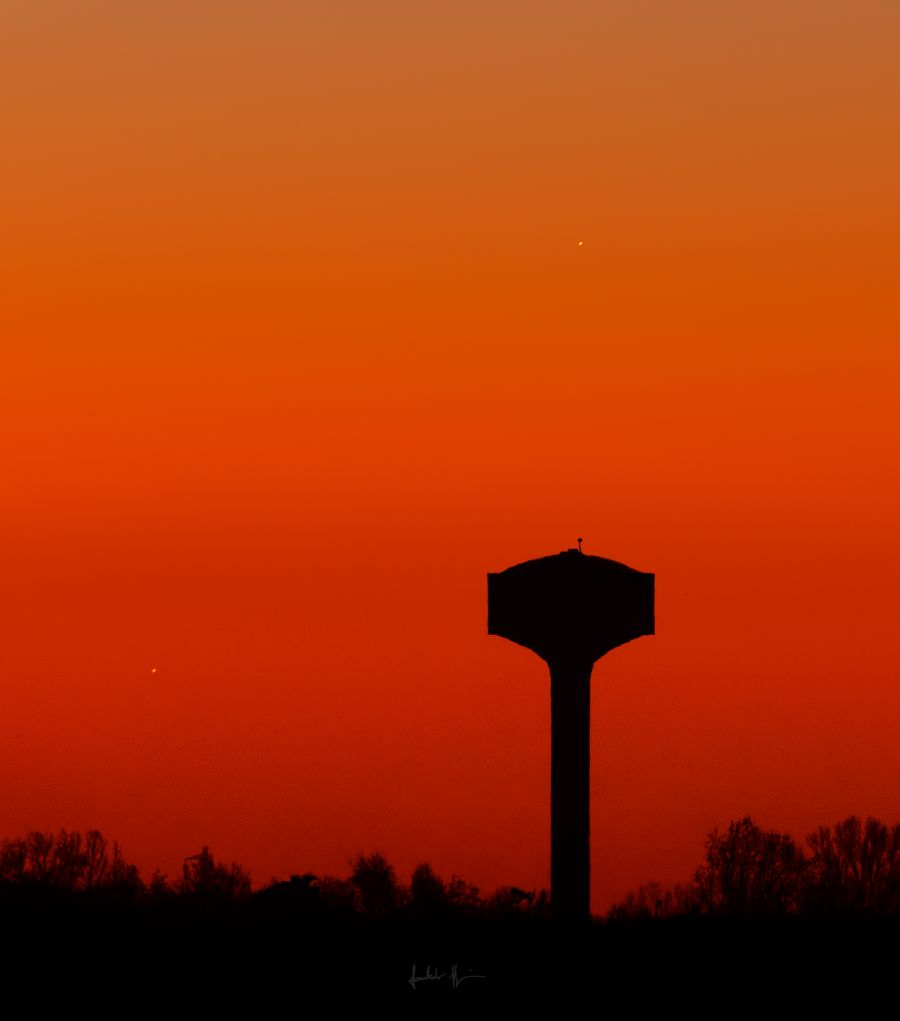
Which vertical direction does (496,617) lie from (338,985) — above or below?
above

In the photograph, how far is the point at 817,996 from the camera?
2989cm

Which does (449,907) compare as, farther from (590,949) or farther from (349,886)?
(349,886)

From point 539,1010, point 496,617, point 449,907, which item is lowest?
point 539,1010

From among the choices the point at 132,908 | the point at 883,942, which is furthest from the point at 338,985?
the point at 883,942

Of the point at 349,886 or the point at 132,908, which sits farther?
the point at 349,886

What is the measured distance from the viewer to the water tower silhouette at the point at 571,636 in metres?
42.9

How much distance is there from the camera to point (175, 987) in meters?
29.7

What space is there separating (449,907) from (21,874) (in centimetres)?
925

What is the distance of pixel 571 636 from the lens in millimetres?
43156

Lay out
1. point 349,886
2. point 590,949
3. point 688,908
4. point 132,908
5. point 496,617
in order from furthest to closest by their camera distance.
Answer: point 349,886 < point 496,617 < point 688,908 < point 132,908 < point 590,949

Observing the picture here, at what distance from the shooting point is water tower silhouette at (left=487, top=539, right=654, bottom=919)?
42938mm

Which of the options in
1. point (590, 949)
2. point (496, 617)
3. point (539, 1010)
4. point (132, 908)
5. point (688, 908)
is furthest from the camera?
point (496, 617)

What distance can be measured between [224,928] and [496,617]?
489 inches

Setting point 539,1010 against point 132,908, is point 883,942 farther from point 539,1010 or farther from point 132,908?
point 132,908
